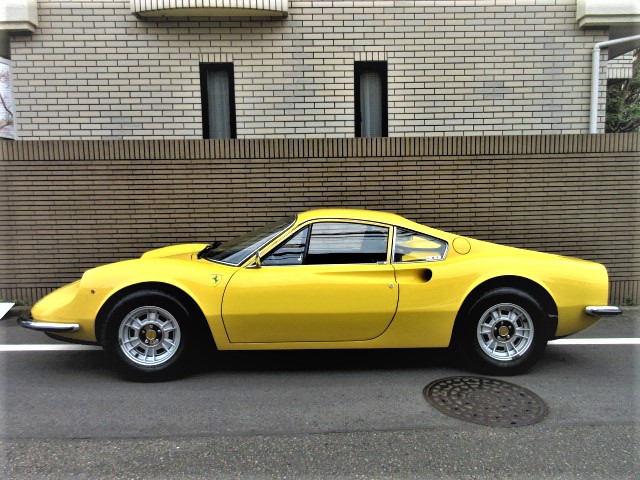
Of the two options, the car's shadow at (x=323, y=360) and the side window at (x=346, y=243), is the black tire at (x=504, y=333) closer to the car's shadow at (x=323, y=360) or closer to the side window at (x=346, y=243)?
the car's shadow at (x=323, y=360)

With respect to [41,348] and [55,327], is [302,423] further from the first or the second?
[41,348]

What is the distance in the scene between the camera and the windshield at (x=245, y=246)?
4145 millimetres

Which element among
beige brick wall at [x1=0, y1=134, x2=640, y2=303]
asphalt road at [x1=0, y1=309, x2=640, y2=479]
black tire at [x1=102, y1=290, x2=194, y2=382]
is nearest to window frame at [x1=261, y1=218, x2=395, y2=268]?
black tire at [x1=102, y1=290, x2=194, y2=382]

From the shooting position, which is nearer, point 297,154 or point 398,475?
point 398,475

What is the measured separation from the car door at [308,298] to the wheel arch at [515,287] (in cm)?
62

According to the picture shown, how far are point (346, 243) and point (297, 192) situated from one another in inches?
118

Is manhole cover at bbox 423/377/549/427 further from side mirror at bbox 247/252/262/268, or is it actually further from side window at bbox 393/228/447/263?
side mirror at bbox 247/252/262/268

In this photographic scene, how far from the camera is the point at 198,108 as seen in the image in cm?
730

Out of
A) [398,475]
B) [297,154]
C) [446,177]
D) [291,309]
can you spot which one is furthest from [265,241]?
[446,177]

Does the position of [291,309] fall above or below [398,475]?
above

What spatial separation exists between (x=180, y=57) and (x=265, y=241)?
4413 millimetres

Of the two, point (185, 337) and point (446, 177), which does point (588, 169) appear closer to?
point (446, 177)

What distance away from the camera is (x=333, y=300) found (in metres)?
3.96

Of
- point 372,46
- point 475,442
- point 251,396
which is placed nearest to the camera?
point 475,442
